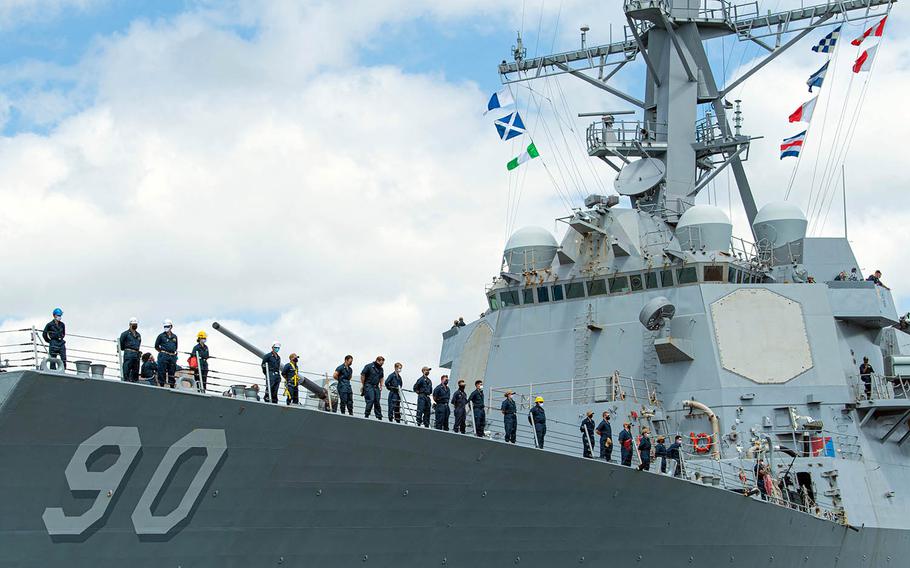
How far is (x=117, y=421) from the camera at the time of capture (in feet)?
33.2

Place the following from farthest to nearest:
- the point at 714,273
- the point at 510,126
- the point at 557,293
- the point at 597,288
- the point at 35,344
→ 1. the point at 510,126
2. the point at 557,293
3. the point at 597,288
4. the point at 714,273
5. the point at 35,344

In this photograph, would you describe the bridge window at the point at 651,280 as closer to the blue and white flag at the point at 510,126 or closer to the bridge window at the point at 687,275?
the bridge window at the point at 687,275

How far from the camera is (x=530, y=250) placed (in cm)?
1956

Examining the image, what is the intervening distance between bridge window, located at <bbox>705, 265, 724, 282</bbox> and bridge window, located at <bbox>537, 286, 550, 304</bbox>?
253cm

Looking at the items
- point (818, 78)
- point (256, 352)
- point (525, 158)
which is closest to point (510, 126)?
point (525, 158)

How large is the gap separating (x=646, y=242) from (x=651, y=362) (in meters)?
2.03

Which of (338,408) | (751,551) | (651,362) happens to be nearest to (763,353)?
(651,362)

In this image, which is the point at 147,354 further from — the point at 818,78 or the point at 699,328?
the point at 818,78

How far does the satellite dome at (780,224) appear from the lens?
1998 centimetres

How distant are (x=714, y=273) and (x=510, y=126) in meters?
4.59

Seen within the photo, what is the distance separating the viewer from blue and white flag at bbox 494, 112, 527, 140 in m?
20.3

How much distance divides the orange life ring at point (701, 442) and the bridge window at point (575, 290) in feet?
10.1

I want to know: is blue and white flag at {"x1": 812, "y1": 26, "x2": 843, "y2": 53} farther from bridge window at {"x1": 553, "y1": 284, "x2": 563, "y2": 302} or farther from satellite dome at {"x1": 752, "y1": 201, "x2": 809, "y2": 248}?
bridge window at {"x1": 553, "y1": 284, "x2": 563, "y2": 302}

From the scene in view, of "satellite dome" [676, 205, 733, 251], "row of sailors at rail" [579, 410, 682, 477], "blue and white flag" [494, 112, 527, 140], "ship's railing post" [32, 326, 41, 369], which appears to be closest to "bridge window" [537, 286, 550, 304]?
"satellite dome" [676, 205, 733, 251]
